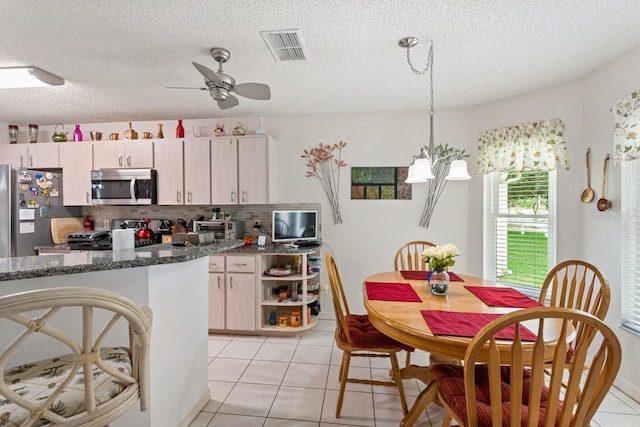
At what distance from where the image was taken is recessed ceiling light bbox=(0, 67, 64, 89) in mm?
2312

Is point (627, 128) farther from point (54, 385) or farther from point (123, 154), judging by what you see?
point (123, 154)

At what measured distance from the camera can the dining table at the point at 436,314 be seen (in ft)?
4.11

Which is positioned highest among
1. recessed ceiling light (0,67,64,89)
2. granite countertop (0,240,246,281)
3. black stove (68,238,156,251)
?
recessed ceiling light (0,67,64,89)

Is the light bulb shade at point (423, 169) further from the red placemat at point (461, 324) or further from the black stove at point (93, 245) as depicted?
the black stove at point (93, 245)

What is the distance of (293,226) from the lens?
3307mm

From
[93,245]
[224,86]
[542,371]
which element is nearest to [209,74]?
[224,86]

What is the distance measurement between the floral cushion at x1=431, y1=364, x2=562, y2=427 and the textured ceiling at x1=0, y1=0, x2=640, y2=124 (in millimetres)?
1929

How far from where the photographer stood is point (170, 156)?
3.36 metres

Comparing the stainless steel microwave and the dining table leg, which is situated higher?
the stainless steel microwave

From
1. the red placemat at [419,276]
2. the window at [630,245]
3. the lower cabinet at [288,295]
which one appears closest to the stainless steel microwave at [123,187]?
the lower cabinet at [288,295]

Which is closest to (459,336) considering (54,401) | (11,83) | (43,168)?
(54,401)

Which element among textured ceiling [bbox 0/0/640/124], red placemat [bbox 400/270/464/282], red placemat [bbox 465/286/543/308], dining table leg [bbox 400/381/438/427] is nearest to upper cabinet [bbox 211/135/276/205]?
textured ceiling [bbox 0/0/640/124]

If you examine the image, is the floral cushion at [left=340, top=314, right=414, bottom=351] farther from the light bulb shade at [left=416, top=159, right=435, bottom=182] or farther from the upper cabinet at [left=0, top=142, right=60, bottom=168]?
the upper cabinet at [left=0, top=142, right=60, bottom=168]

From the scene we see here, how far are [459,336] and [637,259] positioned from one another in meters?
→ 1.86
